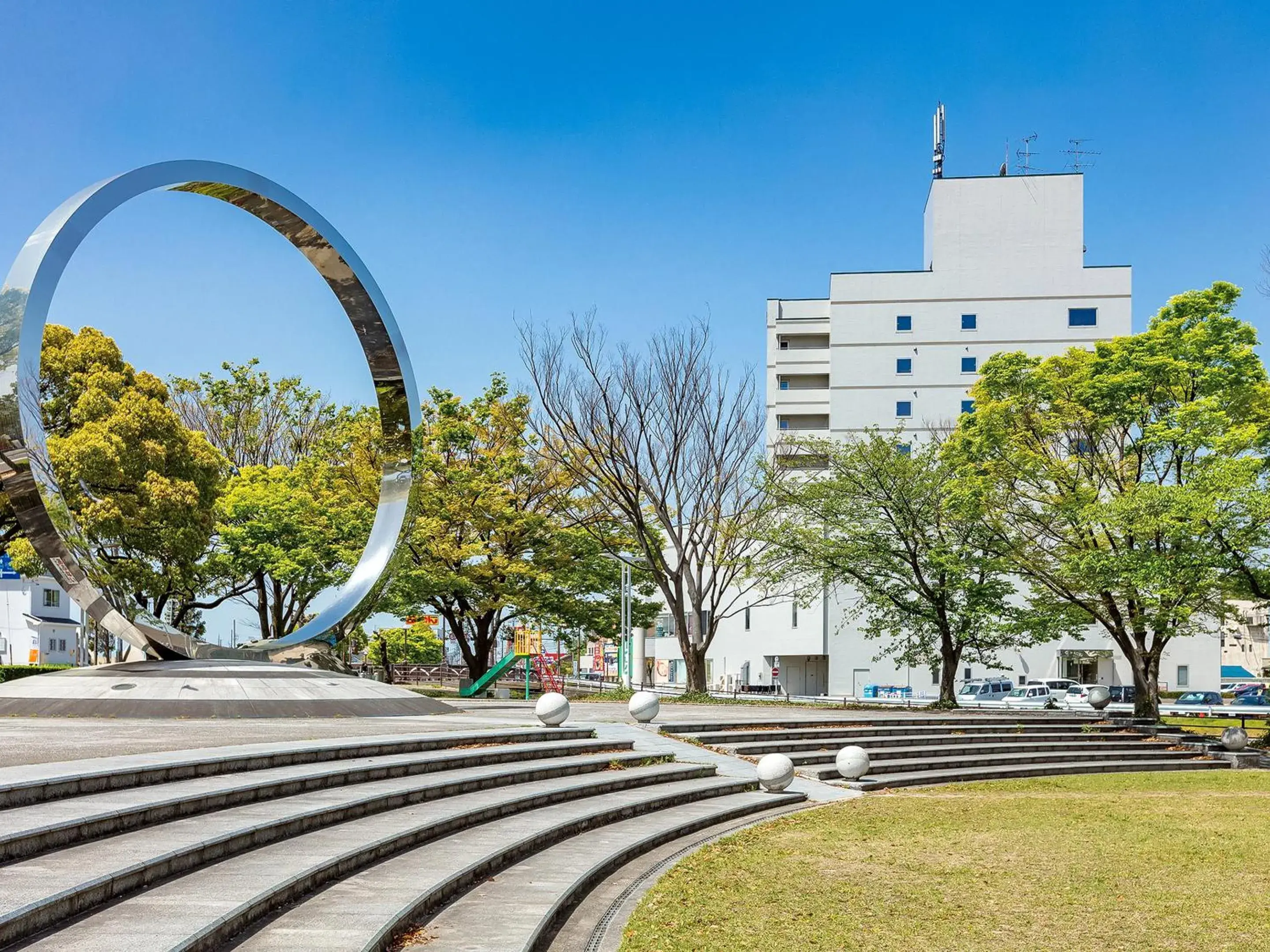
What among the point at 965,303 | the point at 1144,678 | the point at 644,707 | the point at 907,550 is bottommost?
the point at 644,707

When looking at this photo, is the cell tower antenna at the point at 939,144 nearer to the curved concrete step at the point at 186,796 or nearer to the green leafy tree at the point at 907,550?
the green leafy tree at the point at 907,550

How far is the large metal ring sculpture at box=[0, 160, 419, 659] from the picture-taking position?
637 inches

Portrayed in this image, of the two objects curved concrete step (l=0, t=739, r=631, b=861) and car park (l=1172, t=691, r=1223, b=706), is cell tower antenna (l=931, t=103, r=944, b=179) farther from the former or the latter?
curved concrete step (l=0, t=739, r=631, b=861)

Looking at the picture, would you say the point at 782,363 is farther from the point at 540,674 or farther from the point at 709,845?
the point at 709,845

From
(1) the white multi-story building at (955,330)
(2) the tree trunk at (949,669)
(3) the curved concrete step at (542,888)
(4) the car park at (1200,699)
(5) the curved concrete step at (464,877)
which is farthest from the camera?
(1) the white multi-story building at (955,330)

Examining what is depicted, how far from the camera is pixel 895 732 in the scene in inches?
949

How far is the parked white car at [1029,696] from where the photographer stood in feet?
154

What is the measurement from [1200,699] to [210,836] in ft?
165

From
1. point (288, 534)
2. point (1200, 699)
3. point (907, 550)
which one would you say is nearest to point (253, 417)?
point (288, 534)

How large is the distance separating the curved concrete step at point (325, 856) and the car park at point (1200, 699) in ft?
135

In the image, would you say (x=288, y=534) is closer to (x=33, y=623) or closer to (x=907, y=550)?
(x=907, y=550)

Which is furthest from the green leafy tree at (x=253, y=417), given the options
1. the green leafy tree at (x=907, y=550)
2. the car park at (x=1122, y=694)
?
the car park at (x=1122, y=694)

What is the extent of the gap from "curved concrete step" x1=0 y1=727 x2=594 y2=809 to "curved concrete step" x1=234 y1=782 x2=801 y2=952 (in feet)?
6.47

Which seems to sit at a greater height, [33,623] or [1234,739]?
[33,623]
